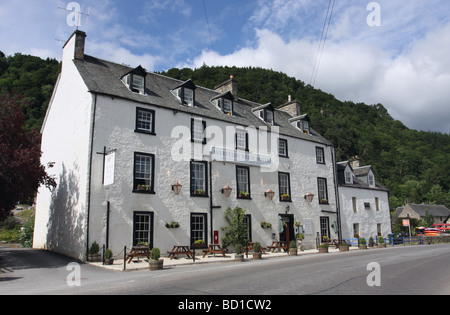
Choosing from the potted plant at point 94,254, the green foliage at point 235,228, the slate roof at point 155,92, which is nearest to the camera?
the potted plant at point 94,254

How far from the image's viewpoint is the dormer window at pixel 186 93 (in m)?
22.9

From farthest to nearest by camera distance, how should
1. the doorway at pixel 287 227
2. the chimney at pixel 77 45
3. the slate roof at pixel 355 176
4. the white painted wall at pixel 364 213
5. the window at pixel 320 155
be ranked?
the slate roof at pixel 355 176, the white painted wall at pixel 364 213, the window at pixel 320 155, the doorway at pixel 287 227, the chimney at pixel 77 45

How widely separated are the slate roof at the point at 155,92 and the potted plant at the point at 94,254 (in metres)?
7.90

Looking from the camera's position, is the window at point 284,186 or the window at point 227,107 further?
the window at point 284,186

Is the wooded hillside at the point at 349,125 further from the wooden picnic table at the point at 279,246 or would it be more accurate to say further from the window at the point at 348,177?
the wooden picnic table at the point at 279,246

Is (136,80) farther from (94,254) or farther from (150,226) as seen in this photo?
(94,254)

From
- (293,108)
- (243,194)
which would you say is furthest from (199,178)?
(293,108)

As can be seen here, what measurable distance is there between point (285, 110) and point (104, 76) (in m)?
19.2

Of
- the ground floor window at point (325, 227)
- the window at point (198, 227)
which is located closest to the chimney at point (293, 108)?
the ground floor window at point (325, 227)

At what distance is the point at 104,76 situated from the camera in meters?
20.8

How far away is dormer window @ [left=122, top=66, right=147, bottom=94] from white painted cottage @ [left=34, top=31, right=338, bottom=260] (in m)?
0.07

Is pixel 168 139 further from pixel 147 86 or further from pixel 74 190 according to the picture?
pixel 74 190

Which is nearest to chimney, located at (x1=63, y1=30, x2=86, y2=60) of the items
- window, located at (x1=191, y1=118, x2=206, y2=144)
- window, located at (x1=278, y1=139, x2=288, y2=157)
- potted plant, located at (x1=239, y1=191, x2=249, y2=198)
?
window, located at (x1=191, y1=118, x2=206, y2=144)

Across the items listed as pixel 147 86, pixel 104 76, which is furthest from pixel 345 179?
pixel 104 76
